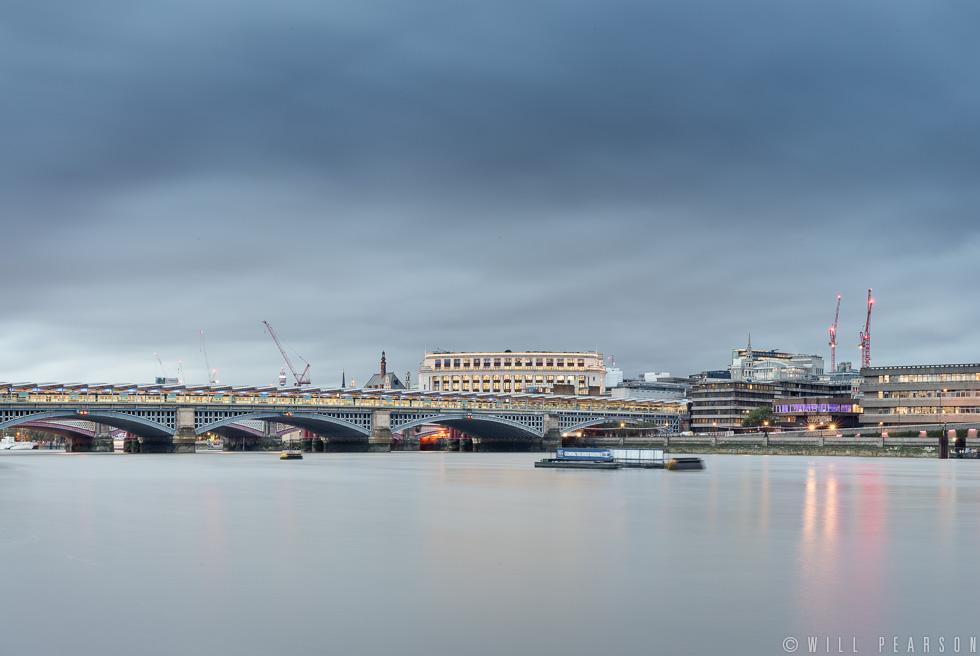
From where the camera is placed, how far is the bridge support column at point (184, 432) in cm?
15362

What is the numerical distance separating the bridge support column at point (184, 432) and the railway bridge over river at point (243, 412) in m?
0.15

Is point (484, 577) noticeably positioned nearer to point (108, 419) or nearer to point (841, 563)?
point (841, 563)

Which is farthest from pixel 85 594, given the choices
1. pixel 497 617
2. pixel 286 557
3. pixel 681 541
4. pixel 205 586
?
pixel 681 541

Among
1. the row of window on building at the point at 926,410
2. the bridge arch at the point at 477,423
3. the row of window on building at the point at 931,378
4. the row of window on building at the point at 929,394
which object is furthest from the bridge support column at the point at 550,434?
the row of window on building at the point at 931,378

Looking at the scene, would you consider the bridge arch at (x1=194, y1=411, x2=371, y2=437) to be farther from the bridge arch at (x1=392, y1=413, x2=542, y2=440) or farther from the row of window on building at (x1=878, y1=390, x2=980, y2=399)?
the row of window on building at (x1=878, y1=390, x2=980, y2=399)

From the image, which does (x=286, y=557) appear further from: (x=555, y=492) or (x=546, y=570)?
(x=555, y=492)

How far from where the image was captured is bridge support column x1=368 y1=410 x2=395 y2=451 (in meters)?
175

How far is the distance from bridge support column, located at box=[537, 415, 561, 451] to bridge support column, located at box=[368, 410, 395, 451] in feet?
113

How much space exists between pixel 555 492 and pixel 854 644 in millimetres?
42788

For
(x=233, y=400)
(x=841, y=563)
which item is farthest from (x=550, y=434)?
(x=841, y=563)

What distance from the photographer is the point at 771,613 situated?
20.3 metres

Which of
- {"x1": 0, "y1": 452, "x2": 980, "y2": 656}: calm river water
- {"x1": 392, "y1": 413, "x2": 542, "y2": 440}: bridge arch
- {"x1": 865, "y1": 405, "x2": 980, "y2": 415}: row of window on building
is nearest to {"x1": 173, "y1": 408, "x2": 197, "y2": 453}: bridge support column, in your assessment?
{"x1": 392, "y1": 413, "x2": 542, "y2": 440}: bridge arch

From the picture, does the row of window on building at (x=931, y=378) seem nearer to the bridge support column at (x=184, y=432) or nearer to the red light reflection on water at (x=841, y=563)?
the bridge support column at (x=184, y=432)

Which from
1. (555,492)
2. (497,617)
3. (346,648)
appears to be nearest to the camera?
(346,648)
